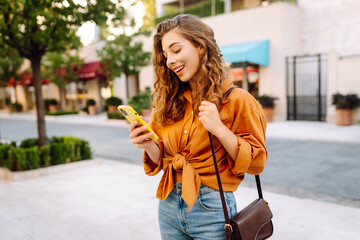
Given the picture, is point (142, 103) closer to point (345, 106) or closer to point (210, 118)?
point (345, 106)

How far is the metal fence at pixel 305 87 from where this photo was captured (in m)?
14.5

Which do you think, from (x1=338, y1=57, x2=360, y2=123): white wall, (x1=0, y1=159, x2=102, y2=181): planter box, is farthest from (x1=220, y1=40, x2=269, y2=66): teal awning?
(x1=0, y1=159, x2=102, y2=181): planter box

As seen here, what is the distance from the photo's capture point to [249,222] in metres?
1.52

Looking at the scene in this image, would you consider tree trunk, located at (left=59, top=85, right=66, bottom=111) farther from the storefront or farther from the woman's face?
the woman's face

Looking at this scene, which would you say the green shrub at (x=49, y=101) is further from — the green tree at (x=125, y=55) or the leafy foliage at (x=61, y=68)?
the green tree at (x=125, y=55)

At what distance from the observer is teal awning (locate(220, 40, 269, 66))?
560 inches

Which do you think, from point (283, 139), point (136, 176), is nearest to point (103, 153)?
point (136, 176)

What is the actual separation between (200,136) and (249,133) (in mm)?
223

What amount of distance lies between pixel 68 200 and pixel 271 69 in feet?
40.9

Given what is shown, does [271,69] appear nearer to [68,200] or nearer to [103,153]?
[103,153]

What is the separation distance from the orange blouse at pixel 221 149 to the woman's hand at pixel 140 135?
135mm

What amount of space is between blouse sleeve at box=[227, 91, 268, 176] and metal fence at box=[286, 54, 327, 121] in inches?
548

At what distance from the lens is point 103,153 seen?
8.74 m

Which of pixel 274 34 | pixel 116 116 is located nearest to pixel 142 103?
pixel 116 116
